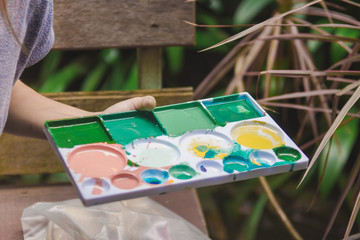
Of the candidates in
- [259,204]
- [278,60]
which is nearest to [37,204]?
[278,60]

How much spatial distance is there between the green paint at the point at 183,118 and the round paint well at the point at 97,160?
0.09 metres

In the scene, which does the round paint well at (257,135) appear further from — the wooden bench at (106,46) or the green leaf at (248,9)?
the green leaf at (248,9)

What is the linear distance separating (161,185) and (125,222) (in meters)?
0.30

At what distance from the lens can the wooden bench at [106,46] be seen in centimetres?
100

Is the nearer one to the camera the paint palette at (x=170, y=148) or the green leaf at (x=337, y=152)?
the paint palette at (x=170, y=148)

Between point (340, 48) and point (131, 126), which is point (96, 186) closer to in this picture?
point (131, 126)

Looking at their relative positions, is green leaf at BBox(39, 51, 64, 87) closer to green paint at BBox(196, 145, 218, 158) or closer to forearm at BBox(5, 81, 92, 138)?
forearm at BBox(5, 81, 92, 138)

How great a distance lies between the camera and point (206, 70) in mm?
1755

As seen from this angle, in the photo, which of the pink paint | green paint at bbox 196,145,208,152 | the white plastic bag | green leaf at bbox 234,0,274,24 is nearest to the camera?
the pink paint

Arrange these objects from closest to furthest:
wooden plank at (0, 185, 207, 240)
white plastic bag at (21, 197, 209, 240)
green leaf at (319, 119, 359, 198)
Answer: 1. white plastic bag at (21, 197, 209, 240)
2. wooden plank at (0, 185, 207, 240)
3. green leaf at (319, 119, 359, 198)

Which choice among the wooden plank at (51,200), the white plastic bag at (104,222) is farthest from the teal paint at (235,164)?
the wooden plank at (51,200)

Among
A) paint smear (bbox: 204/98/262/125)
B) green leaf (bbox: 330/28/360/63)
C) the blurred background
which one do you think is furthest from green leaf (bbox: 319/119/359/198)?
paint smear (bbox: 204/98/262/125)

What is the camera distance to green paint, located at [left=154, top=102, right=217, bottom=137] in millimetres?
740

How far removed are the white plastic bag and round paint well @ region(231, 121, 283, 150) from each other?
0.71 feet
